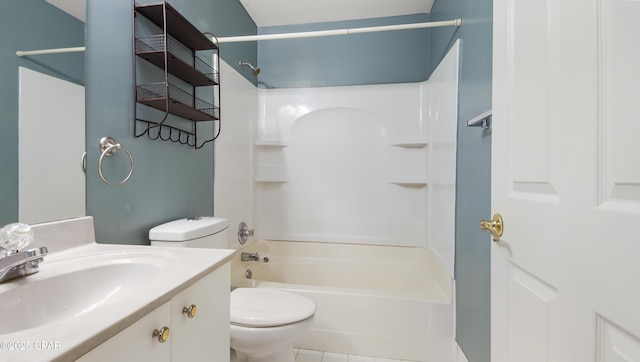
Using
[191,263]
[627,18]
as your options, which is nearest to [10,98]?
[191,263]

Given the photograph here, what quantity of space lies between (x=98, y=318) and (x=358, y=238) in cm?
209

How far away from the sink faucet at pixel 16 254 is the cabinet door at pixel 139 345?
0.36m

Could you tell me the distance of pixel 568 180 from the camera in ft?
1.77

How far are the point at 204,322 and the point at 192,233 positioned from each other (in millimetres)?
578

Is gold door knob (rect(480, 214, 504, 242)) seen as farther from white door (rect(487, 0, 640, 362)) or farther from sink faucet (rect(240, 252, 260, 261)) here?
sink faucet (rect(240, 252, 260, 261))

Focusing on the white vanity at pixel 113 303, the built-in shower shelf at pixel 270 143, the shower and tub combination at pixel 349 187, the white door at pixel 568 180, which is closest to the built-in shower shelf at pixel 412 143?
the shower and tub combination at pixel 349 187

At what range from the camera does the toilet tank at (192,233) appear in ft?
3.88

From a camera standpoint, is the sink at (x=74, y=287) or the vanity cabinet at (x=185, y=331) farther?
the sink at (x=74, y=287)

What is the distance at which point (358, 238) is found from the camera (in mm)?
2391

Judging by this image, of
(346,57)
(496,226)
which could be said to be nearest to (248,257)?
(496,226)

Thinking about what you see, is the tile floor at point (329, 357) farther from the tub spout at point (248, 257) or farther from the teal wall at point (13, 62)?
the teal wall at point (13, 62)

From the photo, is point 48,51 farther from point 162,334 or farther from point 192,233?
point 162,334

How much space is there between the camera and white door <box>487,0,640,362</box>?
0.42m

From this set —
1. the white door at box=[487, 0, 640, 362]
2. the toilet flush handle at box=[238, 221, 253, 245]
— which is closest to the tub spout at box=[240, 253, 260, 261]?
the toilet flush handle at box=[238, 221, 253, 245]
